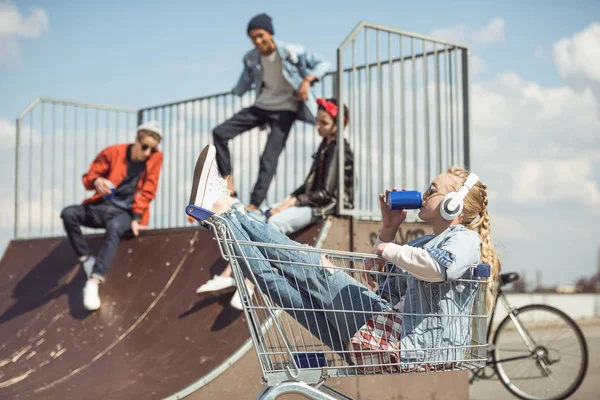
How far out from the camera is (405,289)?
3117mm

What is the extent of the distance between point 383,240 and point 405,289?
0.28m

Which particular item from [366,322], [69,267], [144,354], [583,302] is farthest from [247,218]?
[583,302]

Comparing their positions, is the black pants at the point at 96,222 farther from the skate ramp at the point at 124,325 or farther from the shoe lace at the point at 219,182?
the shoe lace at the point at 219,182

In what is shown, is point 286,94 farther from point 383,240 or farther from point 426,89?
point 383,240

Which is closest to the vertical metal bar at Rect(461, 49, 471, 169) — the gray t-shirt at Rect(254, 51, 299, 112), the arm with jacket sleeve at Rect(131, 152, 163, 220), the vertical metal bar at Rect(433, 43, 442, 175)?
the vertical metal bar at Rect(433, 43, 442, 175)

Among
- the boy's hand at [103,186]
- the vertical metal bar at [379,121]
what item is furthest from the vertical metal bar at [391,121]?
the boy's hand at [103,186]

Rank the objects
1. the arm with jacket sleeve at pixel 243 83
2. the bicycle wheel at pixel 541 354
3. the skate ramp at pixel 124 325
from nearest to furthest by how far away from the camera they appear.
A: the skate ramp at pixel 124 325, the bicycle wheel at pixel 541 354, the arm with jacket sleeve at pixel 243 83

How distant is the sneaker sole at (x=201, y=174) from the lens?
9.27ft

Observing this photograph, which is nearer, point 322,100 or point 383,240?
point 383,240

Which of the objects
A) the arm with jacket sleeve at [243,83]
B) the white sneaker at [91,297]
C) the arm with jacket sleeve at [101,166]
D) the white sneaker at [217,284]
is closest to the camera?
the white sneaker at [217,284]

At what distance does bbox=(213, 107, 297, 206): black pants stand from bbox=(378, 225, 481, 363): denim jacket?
3.79 metres

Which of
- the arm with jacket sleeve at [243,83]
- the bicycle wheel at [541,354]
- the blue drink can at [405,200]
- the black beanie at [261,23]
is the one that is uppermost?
the black beanie at [261,23]

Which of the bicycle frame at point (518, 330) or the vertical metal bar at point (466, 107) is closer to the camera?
the bicycle frame at point (518, 330)

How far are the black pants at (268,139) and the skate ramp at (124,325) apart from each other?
732 millimetres
